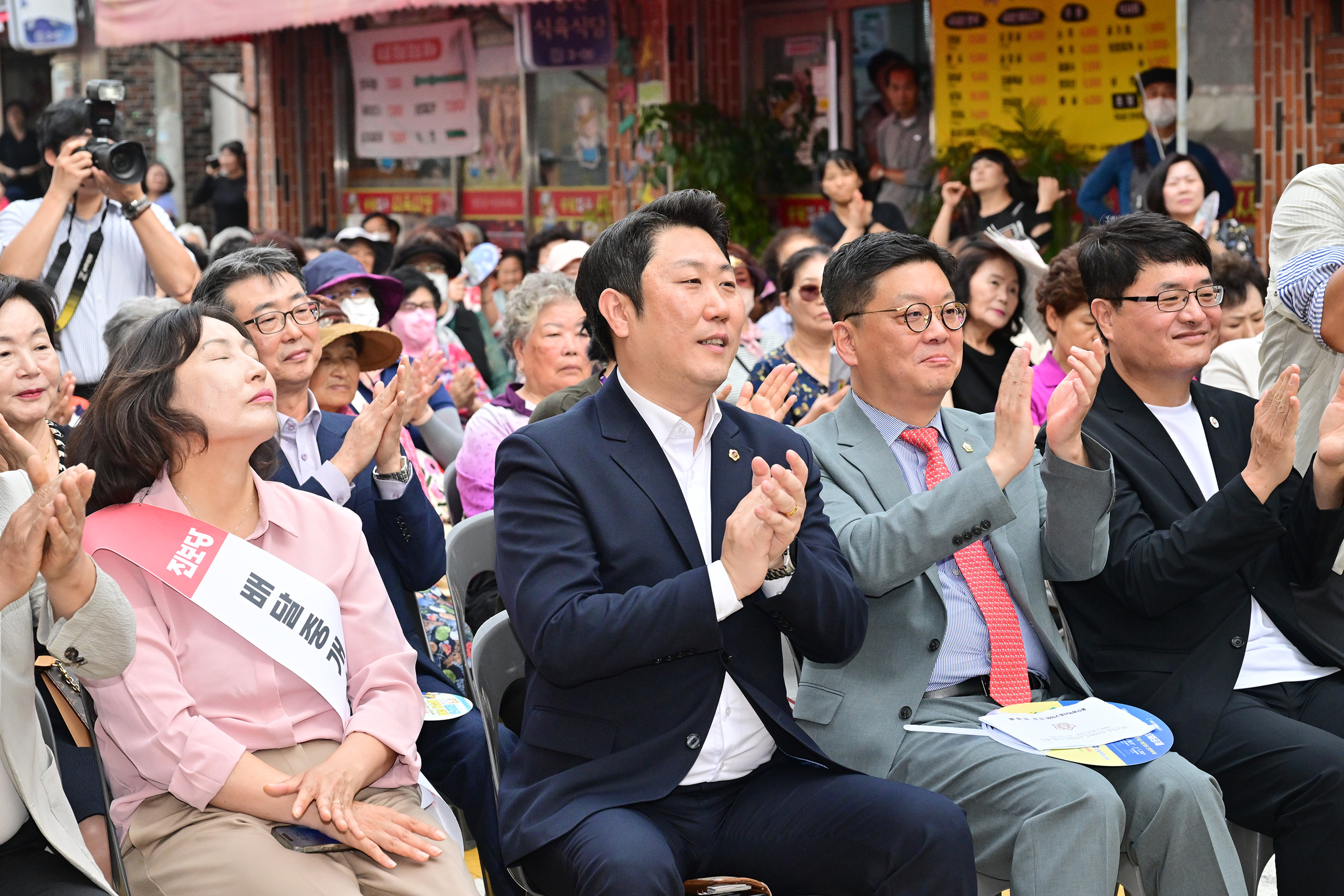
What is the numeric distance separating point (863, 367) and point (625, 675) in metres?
1.03

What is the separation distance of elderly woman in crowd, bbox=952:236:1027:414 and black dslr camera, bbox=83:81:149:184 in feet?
10.4

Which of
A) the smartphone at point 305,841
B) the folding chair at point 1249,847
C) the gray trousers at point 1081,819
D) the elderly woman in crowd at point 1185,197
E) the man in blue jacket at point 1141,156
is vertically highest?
the man in blue jacket at point 1141,156

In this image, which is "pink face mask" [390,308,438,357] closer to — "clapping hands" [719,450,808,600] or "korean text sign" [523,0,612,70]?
"clapping hands" [719,450,808,600]

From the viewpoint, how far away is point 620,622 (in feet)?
8.09

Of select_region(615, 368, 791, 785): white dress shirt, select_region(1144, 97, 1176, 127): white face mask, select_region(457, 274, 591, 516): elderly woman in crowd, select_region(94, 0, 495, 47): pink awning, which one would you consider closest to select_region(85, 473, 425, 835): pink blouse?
select_region(615, 368, 791, 785): white dress shirt

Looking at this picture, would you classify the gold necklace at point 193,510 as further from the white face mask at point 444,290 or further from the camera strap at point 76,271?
the white face mask at point 444,290

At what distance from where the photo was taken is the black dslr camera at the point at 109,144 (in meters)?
5.02

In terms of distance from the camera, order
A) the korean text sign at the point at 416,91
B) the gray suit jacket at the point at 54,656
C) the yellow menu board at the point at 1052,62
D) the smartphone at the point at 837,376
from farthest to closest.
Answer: the korean text sign at the point at 416,91
the yellow menu board at the point at 1052,62
the smartphone at the point at 837,376
the gray suit jacket at the point at 54,656

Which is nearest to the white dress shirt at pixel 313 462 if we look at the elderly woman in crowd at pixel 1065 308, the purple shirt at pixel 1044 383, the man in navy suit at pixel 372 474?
the man in navy suit at pixel 372 474

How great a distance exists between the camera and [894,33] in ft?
33.3

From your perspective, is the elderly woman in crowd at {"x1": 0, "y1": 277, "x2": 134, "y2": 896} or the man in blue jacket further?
the man in blue jacket

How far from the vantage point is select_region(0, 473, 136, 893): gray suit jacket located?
94.3 inches

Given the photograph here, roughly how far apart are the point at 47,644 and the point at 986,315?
396 cm

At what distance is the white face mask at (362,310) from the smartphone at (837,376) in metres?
1.72
